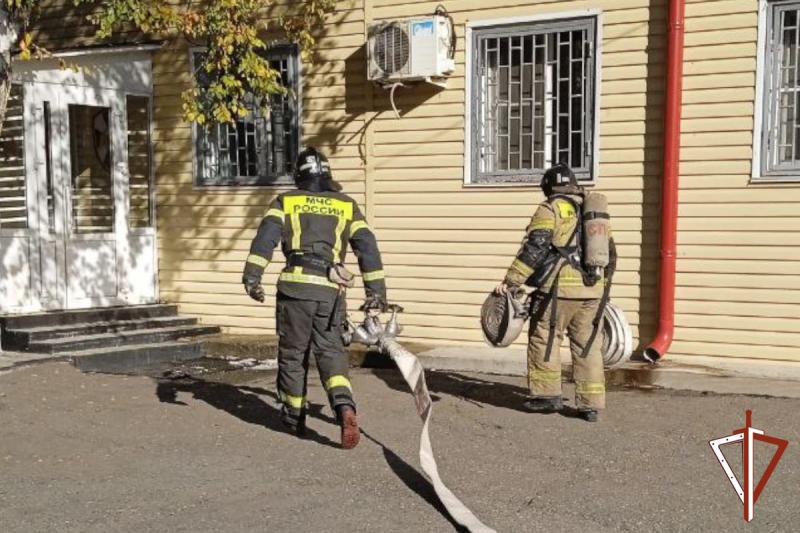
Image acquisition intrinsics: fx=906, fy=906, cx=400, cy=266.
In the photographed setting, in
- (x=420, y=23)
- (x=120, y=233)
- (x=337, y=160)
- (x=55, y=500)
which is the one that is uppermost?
(x=420, y=23)

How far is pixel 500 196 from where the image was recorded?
8.99m

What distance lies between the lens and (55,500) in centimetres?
486

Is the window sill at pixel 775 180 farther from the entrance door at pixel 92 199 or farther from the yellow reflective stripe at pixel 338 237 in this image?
the entrance door at pixel 92 199

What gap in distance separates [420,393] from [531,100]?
4.48m

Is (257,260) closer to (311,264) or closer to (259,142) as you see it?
(311,264)

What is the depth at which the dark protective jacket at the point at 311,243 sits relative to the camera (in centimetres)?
592

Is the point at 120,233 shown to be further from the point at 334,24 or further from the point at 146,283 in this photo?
the point at 334,24

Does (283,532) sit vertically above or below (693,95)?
below

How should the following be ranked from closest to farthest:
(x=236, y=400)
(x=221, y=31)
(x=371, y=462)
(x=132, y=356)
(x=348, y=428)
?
1. (x=371, y=462)
2. (x=348, y=428)
3. (x=236, y=400)
4. (x=221, y=31)
5. (x=132, y=356)

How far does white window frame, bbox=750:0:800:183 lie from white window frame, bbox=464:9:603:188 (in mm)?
1372

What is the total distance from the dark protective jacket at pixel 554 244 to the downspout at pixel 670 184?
6.34 feet

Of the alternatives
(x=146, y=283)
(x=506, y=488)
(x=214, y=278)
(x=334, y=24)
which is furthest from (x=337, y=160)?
(x=506, y=488)

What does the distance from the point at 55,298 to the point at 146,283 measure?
1191 millimetres

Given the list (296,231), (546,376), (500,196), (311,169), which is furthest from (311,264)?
(500,196)
